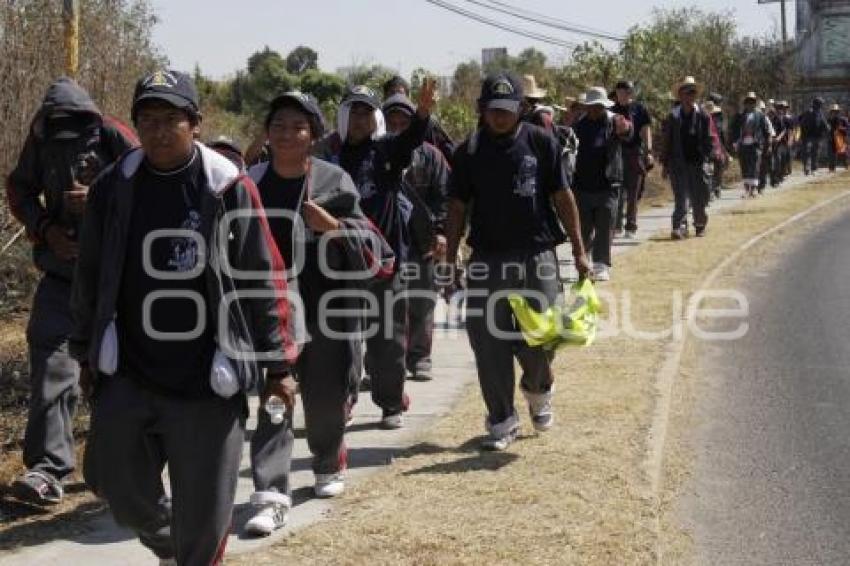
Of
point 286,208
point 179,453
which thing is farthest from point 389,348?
point 179,453

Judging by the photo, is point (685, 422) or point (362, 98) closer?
point (362, 98)

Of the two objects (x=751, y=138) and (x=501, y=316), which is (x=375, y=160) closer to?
(x=501, y=316)

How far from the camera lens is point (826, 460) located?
6883 millimetres

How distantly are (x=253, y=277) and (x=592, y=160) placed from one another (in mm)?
8513

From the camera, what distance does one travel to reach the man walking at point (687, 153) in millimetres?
15656

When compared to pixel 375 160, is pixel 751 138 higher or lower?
lower

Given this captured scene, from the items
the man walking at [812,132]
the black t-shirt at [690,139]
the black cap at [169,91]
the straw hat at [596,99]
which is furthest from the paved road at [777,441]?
the man walking at [812,132]

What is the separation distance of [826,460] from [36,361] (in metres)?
4.31

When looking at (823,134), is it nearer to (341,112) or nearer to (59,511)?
(341,112)

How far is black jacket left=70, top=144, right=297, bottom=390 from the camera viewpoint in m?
4.08

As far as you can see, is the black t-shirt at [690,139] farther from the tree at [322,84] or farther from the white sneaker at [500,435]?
the tree at [322,84]

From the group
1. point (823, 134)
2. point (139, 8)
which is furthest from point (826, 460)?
point (823, 134)

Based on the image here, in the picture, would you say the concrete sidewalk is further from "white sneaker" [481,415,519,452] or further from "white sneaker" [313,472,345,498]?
"white sneaker" [481,415,519,452]

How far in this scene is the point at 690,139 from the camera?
51.5ft
